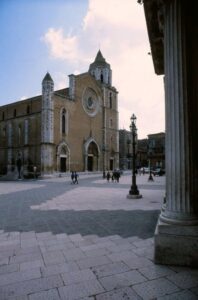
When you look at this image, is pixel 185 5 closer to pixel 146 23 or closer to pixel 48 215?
pixel 146 23

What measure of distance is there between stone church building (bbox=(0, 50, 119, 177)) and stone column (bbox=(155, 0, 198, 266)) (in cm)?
3211

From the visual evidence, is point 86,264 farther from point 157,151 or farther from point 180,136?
point 157,151

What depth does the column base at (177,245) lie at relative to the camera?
3.95 meters

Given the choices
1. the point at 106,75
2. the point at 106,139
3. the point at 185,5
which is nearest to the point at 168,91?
the point at 185,5

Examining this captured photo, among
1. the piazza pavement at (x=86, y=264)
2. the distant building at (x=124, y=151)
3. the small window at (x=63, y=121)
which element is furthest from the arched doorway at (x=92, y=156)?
the piazza pavement at (x=86, y=264)

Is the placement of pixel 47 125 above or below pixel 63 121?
below

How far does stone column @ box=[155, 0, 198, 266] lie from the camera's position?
4039mm

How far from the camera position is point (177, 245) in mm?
4004

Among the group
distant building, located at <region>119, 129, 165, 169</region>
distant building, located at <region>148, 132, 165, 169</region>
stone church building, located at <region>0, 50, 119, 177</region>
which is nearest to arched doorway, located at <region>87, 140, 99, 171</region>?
stone church building, located at <region>0, 50, 119, 177</region>

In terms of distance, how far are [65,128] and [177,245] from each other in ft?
121

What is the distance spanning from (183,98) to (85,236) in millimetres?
3593

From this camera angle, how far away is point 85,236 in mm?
5797

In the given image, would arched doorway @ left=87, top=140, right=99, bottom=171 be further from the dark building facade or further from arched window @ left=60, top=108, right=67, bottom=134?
the dark building facade

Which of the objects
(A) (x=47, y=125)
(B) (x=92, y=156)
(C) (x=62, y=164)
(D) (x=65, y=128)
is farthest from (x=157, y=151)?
(A) (x=47, y=125)
